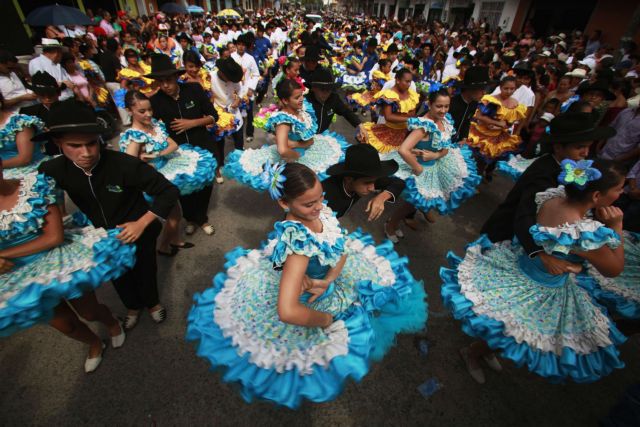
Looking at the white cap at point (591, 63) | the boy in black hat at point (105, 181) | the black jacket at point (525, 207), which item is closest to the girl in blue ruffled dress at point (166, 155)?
the boy in black hat at point (105, 181)

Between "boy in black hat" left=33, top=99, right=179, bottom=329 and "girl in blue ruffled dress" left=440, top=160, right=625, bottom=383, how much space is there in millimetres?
2810

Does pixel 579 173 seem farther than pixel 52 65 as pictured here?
No

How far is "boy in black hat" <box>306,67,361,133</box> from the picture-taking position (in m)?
4.53

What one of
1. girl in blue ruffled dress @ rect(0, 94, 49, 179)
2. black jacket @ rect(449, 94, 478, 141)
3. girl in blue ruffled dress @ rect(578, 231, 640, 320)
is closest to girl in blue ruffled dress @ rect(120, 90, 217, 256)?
girl in blue ruffled dress @ rect(0, 94, 49, 179)

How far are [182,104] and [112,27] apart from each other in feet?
48.2

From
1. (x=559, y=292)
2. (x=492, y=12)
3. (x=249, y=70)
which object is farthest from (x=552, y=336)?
(x=492, y=12)

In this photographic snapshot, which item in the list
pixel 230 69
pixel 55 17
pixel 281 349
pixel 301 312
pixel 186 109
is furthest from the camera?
pixel 55 17

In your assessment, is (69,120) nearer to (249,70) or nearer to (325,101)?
(325,101)

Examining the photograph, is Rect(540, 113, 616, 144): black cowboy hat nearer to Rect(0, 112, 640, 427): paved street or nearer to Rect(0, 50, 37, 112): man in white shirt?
Rect(0, 112, 640, 427): paved street

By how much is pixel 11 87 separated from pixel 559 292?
813 centimetres

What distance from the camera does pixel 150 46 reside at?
1118 centimetres

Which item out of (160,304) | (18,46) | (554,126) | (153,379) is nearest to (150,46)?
(18,46)

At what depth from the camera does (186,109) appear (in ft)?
14.6

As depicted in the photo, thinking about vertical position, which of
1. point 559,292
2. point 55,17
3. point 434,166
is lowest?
point 559,292
